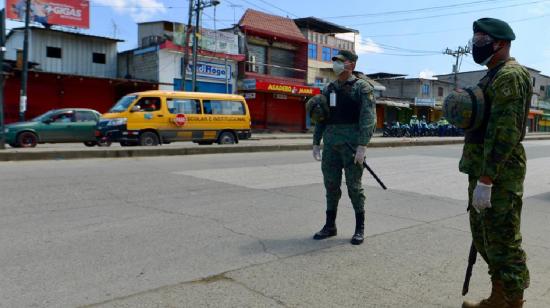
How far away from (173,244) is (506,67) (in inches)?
126

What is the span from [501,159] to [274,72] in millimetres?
34935

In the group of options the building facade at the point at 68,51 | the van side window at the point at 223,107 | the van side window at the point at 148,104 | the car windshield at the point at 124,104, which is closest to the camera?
the car windshield at the point at 124,104

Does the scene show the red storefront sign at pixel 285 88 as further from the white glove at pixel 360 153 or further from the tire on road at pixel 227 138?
the white glove at pixel 360 153

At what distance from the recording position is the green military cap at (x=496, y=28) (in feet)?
9.75

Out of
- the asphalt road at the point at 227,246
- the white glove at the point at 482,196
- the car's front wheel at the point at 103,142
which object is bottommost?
the asphalt road at the point at 227,246

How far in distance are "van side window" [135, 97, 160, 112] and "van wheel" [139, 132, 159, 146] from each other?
80cm

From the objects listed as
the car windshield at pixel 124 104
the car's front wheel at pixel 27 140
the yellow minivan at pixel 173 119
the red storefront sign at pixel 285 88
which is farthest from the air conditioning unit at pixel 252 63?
the car's front wheel at pixel 27 140

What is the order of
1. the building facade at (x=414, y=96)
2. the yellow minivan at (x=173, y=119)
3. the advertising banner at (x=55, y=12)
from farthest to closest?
the building facade at (x=414, y=96) < the advertising banner at (x=55, y=12) < the yellow minivan at (x=173, y=119)

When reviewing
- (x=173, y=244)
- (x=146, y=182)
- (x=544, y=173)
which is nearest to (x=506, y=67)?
(x=173, y=244)

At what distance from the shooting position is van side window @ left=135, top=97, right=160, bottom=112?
650 inches

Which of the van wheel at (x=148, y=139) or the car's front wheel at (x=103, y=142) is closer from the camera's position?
the car's front wheel at (x=103, y=142)

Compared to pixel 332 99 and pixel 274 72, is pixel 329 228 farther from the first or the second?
pixel 274 72

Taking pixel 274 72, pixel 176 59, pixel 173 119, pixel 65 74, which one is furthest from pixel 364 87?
pixel 274 72

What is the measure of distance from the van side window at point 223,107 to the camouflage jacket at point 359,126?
1354 centimetres
